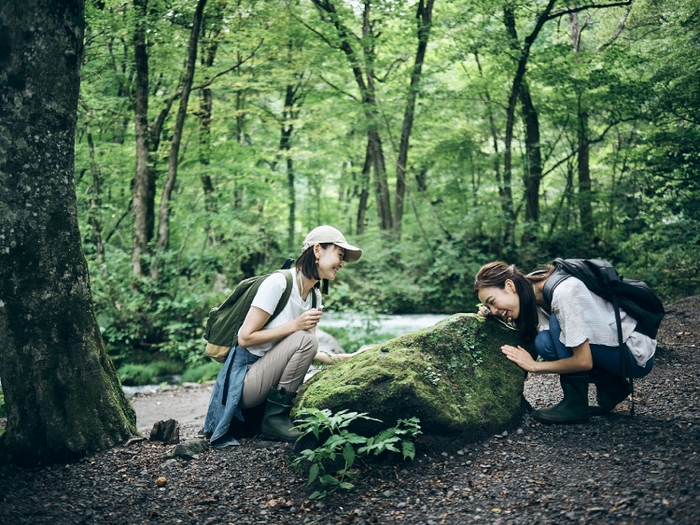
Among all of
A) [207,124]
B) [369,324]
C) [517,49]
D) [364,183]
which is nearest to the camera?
[369,324]

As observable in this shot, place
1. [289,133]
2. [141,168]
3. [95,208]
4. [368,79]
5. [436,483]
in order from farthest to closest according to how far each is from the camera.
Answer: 1. [289,133]
2. [368,79]
3. [141,168]
4. [95,208]
5. [436,483]

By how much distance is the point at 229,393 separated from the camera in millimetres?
3725

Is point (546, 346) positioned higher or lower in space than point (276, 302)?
lower

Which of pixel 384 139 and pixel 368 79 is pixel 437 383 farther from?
pixel 384 139

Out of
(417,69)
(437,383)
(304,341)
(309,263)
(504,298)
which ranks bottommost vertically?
(437,383)

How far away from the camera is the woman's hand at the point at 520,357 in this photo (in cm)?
358

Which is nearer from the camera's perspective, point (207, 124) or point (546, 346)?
point (546, 346)

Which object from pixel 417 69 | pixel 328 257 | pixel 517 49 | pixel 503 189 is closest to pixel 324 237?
pixel 328 257

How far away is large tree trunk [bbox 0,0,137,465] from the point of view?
3.41 m

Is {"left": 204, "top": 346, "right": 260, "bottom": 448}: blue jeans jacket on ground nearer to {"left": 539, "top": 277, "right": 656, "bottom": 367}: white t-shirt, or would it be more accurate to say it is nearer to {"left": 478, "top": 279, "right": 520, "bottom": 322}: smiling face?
{"left": 478, "top": 279, "right": 520, "bottom": 322}: smiling face

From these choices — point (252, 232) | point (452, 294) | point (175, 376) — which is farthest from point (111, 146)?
point (452, 294)

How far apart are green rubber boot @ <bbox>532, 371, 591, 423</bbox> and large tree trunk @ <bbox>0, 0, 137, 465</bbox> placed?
3090mm

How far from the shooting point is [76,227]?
371cm

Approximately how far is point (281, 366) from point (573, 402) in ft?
6.47
